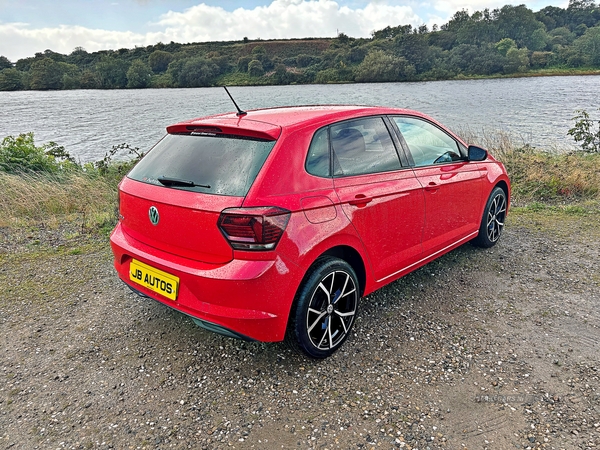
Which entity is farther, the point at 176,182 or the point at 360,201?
the point at 360,201

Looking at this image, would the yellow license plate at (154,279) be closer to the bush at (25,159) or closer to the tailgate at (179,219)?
the tailgate at (179,219)

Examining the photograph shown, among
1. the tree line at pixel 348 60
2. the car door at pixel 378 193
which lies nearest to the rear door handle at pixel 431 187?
the car door at pixel 378 193

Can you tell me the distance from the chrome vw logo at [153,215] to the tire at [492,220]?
338 cm

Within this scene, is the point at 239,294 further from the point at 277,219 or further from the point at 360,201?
the point at 360,201

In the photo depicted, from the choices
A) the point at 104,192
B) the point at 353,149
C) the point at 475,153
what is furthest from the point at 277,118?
the point at 104,192

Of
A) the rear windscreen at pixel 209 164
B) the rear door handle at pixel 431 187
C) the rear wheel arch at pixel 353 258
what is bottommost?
the rear wheel arch at pixel 353 258

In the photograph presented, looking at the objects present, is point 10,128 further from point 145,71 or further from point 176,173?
point 145,71

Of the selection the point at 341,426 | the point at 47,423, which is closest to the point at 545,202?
the point at 341,426

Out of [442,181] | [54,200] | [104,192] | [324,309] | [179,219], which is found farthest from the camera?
[104,192]

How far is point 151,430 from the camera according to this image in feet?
7.15

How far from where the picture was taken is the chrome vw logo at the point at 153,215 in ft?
8.38

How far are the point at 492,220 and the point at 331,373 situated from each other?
291cm

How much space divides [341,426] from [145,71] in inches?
2714

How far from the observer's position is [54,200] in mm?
7652
